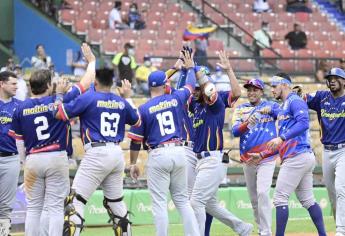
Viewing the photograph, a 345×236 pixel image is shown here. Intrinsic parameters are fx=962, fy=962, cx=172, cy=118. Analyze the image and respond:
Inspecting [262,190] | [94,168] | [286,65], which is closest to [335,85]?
[262,190]

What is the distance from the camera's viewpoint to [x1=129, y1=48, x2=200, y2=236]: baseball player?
1122cm

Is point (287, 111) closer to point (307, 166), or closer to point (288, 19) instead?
point (307, 166)

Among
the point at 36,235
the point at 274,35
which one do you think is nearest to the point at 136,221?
the point at 36,235

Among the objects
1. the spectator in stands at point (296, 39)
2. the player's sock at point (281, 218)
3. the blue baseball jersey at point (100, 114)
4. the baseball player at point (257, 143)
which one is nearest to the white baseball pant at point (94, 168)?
the blue baseball jersey at point (100, 114)

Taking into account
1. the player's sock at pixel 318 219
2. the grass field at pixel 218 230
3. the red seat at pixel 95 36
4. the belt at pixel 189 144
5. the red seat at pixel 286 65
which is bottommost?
the grass field at pixel 218 230

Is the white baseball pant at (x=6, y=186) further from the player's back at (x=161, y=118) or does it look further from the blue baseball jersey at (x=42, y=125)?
A: the player's back at (x=161, y=118)

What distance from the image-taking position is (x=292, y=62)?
2234 centimetres

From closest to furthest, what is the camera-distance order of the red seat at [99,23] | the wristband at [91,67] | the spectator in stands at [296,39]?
the wristband at [91,67]
the red seat at [99,23]
the spectator in stands at [296,39]

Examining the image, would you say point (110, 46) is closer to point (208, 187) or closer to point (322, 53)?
point (322, 53)

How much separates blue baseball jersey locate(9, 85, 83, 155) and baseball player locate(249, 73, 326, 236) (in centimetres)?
258

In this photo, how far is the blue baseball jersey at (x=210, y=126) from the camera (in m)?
12.1

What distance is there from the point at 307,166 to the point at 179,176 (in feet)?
6.43

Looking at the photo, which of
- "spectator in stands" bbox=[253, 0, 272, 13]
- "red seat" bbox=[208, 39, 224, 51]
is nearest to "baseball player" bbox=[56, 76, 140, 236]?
"red seat" bbox=[208, 39, 224, 51]

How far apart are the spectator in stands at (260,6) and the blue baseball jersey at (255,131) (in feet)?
46.2
